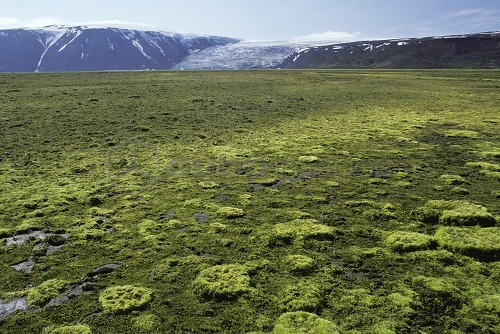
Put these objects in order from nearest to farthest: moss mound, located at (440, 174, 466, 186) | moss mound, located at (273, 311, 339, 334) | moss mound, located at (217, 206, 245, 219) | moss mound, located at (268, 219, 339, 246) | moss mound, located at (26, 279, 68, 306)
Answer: moss mound, located at (273, 311, 339, 334) < moss mound, located at (26, 279, 68, 306) < moss mound, located at (268, 219, 339, 246) < moss mound, located at (217, 206, 245, 219) < moss mound, located at (440, 174, 466, 186)

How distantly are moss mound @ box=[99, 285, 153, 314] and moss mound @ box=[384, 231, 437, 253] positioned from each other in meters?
7.33

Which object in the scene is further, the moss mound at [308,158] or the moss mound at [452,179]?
the moss mound at [308,158]

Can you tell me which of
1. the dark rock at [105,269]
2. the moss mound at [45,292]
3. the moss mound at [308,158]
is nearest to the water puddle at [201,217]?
the dark rock at [105,269]

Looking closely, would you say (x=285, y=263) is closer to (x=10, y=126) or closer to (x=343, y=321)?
(x=343, y=321)

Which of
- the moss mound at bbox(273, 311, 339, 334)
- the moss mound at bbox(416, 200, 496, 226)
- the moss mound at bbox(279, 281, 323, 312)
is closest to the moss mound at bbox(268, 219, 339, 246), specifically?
the moss mound at bbox(279, 281, 323, 312)

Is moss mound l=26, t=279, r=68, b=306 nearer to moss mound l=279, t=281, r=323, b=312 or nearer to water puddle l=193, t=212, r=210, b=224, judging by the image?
water puddle l=193, t=212, r=210, b=224

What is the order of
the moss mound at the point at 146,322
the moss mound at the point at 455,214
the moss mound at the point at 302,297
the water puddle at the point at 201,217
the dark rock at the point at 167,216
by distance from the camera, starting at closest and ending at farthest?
the moss mound at the point at 146,322
the moss mound at the point at 302,297
the moss mound at the point at 455,214
the water puddle at the point at 201,217
the dark rock at the point at 167,216

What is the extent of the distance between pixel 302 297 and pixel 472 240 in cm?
631

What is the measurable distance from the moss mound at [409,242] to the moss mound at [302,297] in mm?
3497

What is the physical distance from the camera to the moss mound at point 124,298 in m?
8.63

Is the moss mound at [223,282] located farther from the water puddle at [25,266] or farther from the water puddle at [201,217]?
the water puddle at [25,266]

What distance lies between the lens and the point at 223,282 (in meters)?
9.62

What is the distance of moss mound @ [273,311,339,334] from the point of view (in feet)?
25.6

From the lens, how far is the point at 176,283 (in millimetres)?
9734
